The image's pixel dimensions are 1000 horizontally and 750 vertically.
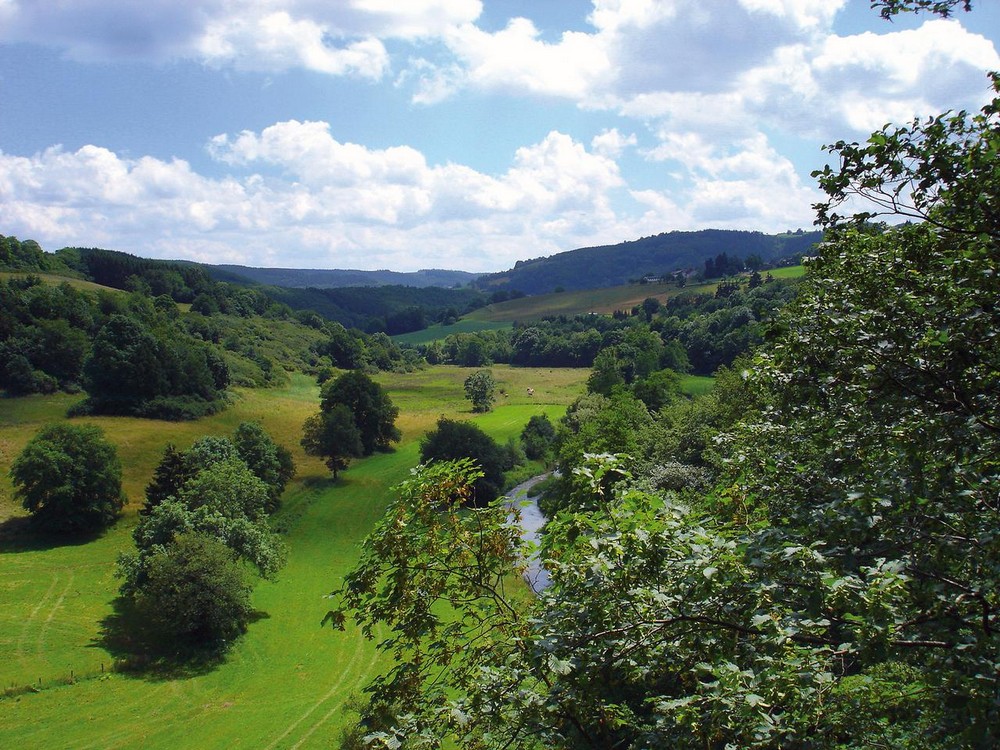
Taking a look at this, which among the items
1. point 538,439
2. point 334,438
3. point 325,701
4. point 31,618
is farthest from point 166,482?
point 538,439

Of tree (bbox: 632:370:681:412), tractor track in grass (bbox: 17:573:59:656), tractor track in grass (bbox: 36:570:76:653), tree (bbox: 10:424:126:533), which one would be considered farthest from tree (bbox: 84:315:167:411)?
tree (bbox: 632:370:681:412)

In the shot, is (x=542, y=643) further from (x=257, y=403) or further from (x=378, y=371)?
(x=378, y=371)

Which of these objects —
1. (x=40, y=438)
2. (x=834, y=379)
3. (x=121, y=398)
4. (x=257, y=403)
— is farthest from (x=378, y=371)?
(x=834, y=379)

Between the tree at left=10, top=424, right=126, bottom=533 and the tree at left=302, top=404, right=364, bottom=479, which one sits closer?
the tree at left=10, top=424, right=126, bottom=533

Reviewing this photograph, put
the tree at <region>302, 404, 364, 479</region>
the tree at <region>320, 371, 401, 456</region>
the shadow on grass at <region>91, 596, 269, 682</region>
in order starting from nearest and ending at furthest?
the shadow on grass at <region>91, 596, 269, 682</region>
the tree at <region>302, 404, 364, 479</region>
the tree at <region>320, 371, 401, 456</region>

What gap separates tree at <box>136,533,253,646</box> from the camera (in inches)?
1657

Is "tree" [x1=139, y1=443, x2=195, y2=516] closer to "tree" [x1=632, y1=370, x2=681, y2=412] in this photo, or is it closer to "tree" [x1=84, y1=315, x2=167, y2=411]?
"tree" [x1=84, y1=315, x2=167, y2=411]

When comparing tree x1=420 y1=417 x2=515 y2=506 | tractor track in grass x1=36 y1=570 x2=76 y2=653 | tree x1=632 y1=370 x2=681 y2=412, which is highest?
tree x1=632 y1=370 x2=681 y2=412

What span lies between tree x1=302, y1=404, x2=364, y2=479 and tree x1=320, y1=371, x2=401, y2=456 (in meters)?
5.31

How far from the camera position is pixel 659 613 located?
7078 mm

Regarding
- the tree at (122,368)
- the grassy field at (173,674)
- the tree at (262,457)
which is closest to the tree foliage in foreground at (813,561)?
the grassy field at (173,674)

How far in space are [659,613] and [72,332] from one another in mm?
122596

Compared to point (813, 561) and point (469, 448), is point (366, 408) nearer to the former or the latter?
Result: point (469, 448)

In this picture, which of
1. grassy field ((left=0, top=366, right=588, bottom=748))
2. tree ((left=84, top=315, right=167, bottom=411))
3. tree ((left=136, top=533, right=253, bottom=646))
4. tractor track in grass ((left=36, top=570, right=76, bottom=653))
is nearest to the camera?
grassy field ((left=0, top=366, right=588, bottom=748))
